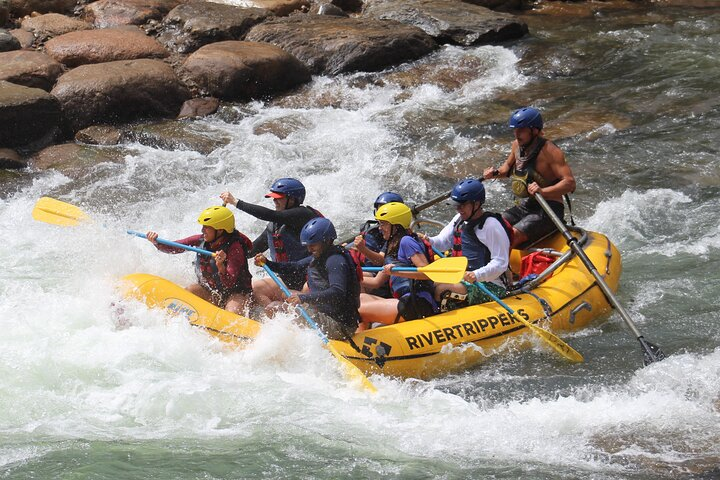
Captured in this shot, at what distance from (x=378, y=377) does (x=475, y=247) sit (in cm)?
138

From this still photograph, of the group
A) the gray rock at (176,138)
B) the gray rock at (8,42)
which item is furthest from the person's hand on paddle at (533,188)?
the gray rock at (8,42)

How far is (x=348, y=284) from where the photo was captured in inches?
257

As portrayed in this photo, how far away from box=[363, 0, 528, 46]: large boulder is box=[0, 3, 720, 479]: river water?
1.06 m

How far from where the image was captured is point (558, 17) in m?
16.9

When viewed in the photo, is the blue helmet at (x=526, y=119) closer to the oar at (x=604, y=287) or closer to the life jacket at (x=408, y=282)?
the oar at (x=604, y=287)

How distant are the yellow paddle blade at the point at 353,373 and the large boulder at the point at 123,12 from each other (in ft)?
31.7

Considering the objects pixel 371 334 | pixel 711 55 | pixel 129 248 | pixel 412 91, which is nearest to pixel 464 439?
pixel 371 334

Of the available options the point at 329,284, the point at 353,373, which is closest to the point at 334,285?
the point at 329,284

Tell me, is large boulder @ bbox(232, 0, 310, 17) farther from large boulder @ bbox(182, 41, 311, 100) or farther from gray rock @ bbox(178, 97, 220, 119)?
gray rock @ bbox(178, 97, 220, 119)

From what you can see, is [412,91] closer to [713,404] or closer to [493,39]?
[493,39]

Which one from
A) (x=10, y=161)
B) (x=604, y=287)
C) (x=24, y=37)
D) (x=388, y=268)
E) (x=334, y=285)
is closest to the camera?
(x=334, y=285)

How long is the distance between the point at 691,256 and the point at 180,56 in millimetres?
8032

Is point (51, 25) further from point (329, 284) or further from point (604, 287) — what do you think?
point (604, 287)

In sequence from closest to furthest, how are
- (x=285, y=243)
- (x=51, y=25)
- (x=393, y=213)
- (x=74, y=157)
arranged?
(x=393, y=213)
(x=285, y=243)
(x=74, y=157)
(x=51, y=25)
